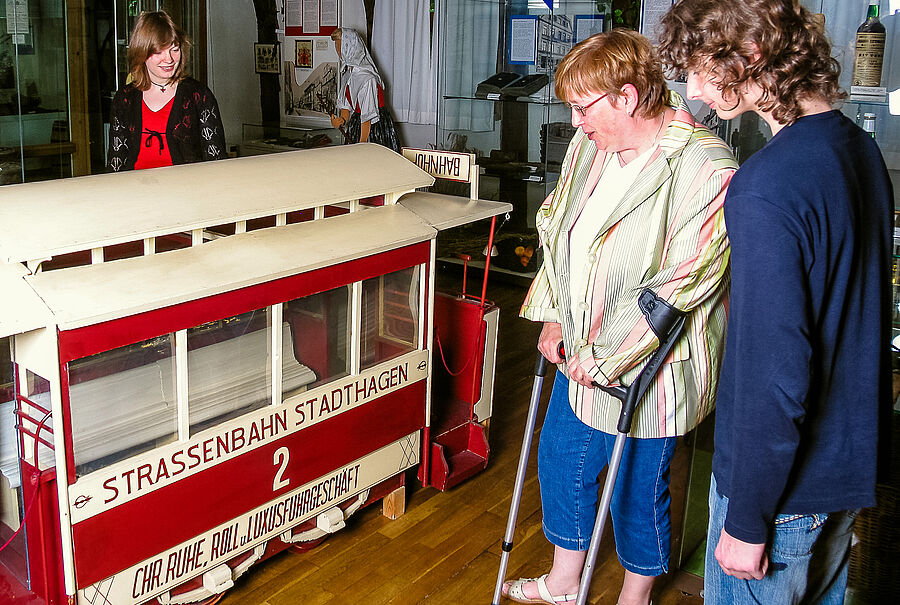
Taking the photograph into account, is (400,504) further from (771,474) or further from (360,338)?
(771,474)

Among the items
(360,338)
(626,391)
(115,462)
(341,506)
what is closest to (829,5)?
(626,391)

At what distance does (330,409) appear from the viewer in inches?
109

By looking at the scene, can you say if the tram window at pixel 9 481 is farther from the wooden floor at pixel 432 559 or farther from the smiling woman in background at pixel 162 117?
the smiling woman in background at pixel 162 117

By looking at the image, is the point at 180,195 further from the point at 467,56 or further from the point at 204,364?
Answer: the point at 467,56

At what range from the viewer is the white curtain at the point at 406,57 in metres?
6.75

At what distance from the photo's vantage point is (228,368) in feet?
8.23

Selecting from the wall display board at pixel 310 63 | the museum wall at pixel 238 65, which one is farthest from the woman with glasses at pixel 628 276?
the wall display board at pixel 310 63

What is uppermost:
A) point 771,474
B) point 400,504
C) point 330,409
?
point 771,474

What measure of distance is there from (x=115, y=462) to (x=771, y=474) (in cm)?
158

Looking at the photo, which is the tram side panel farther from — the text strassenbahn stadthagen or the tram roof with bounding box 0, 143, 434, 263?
the tram roof with bounding box 0, 143, 434, 263

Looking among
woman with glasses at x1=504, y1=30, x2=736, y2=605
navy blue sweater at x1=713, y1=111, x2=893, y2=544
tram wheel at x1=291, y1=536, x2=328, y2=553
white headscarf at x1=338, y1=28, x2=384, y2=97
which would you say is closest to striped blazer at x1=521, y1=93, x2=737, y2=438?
woman with glasses at x1=504, y1=30, x2=736, y2=605

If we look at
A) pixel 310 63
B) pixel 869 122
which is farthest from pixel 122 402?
pixel 310 63

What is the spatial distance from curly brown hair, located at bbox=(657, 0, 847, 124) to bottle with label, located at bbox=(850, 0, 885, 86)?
1558 millimetres

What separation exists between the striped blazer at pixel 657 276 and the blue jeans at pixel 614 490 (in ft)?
0.30
